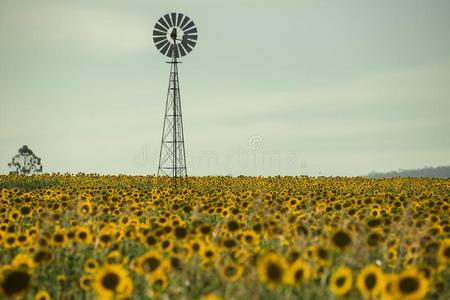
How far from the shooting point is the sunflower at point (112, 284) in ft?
21.3

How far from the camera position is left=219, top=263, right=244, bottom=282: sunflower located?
22.6ft

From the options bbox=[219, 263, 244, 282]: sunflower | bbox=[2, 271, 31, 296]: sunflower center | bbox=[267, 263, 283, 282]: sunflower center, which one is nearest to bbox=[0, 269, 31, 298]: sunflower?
bbox=[2, 271, 31, 296]: sunflower center

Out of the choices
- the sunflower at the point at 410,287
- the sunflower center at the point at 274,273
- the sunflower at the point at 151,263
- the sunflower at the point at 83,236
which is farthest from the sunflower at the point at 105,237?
the sunflower at the point at 410,287

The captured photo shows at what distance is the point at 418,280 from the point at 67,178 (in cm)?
3692

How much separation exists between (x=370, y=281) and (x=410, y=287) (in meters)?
0.44

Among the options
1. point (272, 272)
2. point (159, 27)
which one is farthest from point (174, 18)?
point (272, 272)

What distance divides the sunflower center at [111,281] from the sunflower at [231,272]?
1285mm

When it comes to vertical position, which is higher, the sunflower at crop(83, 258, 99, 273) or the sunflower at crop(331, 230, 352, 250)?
the sunflower at crop(331, 230, 352, 250)

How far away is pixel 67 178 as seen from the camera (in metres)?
40.5

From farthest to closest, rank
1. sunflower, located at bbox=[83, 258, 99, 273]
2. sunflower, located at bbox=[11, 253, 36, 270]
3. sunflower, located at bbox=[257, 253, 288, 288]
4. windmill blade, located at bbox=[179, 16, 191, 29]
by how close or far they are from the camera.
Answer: windmill blade, located at bbox=[179, 16, 191, 29], sunflower, located at bbox=[83, 258, 99, 273], sunflower, located at bbox=[11, 253, 36, 270], sunflower, located at bbox=[257, 253, 288, 288]

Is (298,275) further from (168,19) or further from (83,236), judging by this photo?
(168,19)

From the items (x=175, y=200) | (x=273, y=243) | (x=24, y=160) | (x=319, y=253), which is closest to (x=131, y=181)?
(x=175, y=200)

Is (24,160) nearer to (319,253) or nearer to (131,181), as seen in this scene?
(131,181)

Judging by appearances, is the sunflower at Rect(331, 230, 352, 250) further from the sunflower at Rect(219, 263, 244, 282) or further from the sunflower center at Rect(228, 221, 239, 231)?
the sunflower center at Rect(228, 221, 239, 231)
